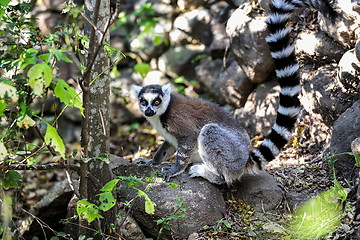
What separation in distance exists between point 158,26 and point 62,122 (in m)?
3.38

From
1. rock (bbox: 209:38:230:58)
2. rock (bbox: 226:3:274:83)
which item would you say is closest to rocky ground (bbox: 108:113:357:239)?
rock (bbox: 226:3:274:83)

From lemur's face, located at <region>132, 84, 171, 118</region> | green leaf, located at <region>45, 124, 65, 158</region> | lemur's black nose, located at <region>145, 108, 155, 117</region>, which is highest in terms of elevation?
green leaf, located at <region>45, 124, 65, 158</region>

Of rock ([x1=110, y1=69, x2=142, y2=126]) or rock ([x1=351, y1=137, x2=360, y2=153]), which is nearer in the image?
rock ([x1=351, y1=137, x2=360, y2=153])

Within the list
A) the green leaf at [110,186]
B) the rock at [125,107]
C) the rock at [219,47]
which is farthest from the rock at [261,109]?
the green leaf at [110,186]

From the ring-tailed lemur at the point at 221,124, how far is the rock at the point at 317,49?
2.59 ft

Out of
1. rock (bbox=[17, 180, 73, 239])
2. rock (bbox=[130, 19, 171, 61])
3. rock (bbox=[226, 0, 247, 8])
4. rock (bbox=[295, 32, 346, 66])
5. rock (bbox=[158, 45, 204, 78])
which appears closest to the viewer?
rock (bbox=[295, 32, 346, 66])

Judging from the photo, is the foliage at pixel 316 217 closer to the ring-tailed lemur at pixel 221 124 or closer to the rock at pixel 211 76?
the ring-tailed lemur at pixel 221 124

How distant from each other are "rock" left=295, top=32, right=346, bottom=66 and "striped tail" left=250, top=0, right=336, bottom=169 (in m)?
0.73

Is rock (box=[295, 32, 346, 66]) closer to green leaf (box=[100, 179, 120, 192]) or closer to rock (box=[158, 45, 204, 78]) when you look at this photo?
rock (box=[158, 45, 204, 78])

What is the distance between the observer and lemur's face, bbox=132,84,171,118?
15.4 ft

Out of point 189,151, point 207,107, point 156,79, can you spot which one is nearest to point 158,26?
point 156,79

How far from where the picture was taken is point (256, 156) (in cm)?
452

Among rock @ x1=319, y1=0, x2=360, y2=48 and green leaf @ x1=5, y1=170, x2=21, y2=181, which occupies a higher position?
rock @ x1=319, y1=0, x2=360, y2=48

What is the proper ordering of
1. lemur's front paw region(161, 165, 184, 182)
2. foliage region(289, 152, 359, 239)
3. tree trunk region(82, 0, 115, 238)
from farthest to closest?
1. lemur's front paw region(161, 165, 184, 182)
2. foliage region(289, 152, 359, 239)
3. tree trunk region(82, 0, 115, 238)
